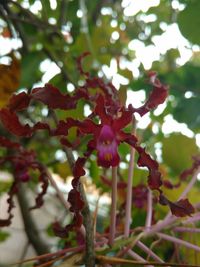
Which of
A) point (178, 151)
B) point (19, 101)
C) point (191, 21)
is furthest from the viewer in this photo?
point (178, 151)

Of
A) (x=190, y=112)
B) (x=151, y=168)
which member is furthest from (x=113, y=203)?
(x=190, y=112)

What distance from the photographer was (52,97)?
1.34ft

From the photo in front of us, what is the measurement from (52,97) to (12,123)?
45 mm

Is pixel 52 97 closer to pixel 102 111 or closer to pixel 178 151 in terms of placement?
pixel 102 111

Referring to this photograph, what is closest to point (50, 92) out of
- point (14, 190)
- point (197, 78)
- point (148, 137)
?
point (14, 190)

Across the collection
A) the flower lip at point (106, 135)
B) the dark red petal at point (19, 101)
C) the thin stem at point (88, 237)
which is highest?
the dark red petal at point (19, 101)

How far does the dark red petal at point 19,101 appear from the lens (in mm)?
391

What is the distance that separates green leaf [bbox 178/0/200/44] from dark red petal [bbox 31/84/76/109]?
415mm

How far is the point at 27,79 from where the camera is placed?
0.85 metres

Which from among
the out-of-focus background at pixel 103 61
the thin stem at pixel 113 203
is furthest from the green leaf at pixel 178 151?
the thin stem at pixel 113 203

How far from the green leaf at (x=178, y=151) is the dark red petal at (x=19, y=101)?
0.55 m

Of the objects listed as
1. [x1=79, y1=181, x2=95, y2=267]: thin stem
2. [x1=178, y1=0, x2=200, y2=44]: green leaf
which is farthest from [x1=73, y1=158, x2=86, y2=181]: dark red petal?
[x1=178, y1=0, x2=200, y2=44]: green leaf

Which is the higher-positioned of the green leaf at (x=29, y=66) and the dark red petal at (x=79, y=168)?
the green leaf at (x=29, y=66)

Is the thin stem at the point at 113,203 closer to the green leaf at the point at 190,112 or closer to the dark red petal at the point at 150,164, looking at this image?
the dark red petal at the point at 150,164
